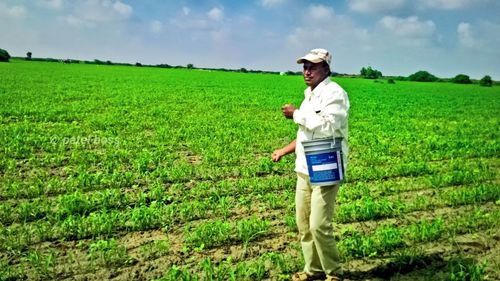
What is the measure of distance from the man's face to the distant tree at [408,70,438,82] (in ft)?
386

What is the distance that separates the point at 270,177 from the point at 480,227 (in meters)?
3.82

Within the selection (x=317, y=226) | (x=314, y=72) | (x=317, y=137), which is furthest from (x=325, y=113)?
(x=317, y=226)

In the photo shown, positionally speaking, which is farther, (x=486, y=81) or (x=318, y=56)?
(x=486, y=81)

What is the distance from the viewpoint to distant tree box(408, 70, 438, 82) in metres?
110

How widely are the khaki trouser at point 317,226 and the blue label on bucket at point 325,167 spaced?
16 centimetres

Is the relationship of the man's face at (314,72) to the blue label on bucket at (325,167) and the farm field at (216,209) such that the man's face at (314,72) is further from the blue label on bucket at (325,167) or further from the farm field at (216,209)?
the farm field at (216,209)

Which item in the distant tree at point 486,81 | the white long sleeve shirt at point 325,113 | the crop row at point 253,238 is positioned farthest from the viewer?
the distant tree at point 486,81

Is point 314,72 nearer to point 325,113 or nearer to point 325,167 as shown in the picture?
point 325,113

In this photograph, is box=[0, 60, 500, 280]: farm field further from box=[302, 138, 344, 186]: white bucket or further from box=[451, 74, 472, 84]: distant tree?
box=[451, 74, 472, 84]: distant tree

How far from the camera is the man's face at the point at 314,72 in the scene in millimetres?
3619

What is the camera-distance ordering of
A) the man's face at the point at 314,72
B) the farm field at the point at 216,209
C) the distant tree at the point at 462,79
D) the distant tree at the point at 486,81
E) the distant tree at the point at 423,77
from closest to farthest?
the man's face at the point at 314,72, the farm field at the point at 216,209, the distant tree at the point at 486,81, the distant tree at the point at 462,79, the distant tree at the point at 423,77

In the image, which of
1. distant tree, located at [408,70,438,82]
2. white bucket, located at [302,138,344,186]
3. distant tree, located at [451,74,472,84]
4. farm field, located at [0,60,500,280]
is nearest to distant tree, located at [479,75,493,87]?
distant tree, located at [451,74,472,84]

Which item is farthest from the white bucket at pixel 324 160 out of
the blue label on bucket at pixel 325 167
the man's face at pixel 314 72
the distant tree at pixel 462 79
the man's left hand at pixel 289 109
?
the distant tree at pixel 462 79

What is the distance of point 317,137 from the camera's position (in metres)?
3.63
